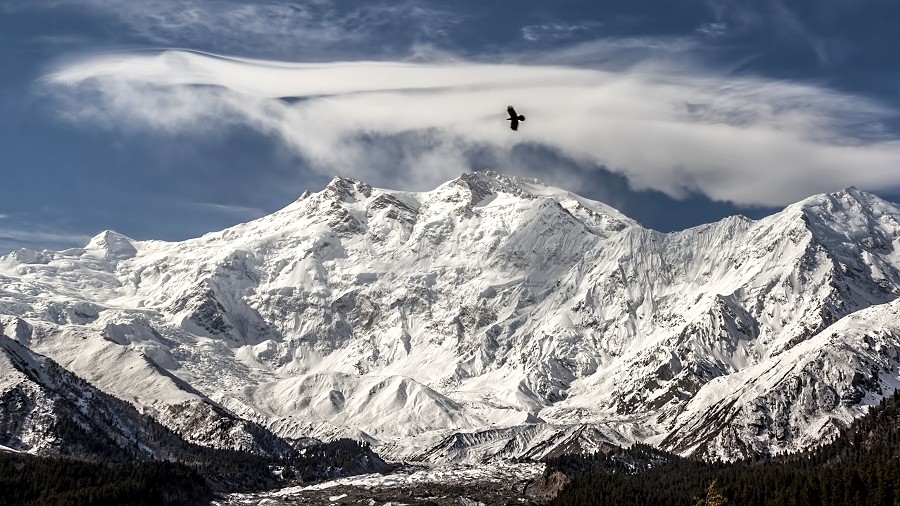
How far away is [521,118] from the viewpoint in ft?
451
